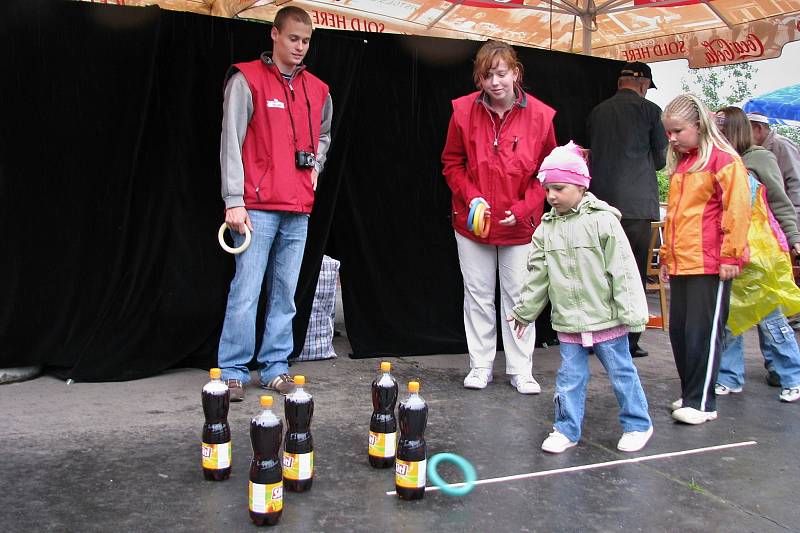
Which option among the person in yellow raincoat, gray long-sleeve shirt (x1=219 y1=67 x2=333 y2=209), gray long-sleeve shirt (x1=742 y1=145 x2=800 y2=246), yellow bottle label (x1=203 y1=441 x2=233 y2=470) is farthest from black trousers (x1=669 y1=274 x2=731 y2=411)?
yellow bottle label (x1=203 y1=441 x2=233 y2=470)

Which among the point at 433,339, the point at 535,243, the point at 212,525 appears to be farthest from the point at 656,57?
the point at 212,525

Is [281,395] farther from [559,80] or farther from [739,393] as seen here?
[559,80]

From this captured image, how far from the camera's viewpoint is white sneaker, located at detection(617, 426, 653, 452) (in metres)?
4.27

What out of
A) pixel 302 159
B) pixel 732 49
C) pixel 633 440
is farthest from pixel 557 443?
pixel 732 49

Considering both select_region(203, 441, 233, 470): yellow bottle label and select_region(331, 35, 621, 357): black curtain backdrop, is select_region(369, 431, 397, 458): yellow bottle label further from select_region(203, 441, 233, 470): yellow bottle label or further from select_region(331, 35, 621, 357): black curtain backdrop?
select_region(331, 35, 621, 357): black curtain backdrop

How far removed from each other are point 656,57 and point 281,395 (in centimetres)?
566

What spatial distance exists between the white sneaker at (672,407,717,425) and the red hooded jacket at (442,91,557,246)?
1439mm

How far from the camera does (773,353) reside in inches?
218

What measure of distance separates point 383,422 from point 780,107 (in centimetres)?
989

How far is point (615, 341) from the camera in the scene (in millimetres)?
4238

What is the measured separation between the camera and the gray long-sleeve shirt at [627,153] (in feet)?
20.7

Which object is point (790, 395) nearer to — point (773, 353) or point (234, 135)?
point (773, 353)

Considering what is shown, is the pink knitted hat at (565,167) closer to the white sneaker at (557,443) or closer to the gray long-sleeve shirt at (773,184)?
the white sneaker at (557,443)

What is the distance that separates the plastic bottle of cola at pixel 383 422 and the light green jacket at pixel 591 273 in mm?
1052
